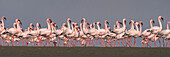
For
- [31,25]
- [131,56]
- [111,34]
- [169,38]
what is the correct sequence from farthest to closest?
[31,25] → [111,34] → [169,38] → [131,56]

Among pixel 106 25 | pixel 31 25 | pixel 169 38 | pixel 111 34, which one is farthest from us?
pixel 31 25

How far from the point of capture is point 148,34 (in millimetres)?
35562

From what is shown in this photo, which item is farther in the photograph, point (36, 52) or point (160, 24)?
point (160, 24)

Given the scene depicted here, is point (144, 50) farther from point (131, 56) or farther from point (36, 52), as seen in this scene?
point (36, 52)

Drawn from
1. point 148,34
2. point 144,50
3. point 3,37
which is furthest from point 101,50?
point 3,37

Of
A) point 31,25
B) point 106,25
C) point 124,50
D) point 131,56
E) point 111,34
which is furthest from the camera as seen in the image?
point 31,25

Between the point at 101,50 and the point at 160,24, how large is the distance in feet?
54.2

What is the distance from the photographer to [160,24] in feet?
124

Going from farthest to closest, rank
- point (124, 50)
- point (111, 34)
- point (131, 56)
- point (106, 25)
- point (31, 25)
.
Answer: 1. point (31, 25)
2. point (106, 25)
3. point (111, 34)
4. point (124, 50)
5. point (131, 56)

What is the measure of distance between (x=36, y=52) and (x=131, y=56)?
7.29 meters

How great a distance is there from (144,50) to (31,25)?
95.4 feet

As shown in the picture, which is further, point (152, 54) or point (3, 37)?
point (3, 37)

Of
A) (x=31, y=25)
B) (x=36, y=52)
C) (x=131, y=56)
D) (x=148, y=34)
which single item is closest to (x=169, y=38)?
(x=148, y=34)

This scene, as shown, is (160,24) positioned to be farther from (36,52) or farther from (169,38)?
(36,52)
